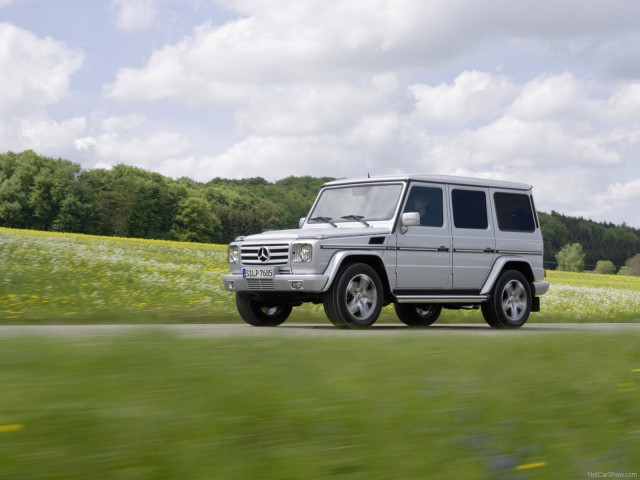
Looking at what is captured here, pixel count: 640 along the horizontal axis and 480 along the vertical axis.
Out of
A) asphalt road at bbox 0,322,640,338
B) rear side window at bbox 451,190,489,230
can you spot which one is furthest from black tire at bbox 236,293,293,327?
rear side window at bbox 451,190,489,230

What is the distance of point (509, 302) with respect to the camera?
13672 millimetres

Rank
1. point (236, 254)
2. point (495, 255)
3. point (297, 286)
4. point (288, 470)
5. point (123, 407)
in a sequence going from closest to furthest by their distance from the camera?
point (288, 470) → point (123, 407) → point (297, 286) → point (236, 254) → point (495, 255)

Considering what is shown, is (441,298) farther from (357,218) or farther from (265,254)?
(265,254)

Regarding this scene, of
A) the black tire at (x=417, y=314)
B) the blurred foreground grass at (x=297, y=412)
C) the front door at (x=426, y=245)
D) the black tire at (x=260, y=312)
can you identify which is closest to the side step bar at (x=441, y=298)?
the front door at (x=426, y=245)

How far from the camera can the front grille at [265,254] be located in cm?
1173

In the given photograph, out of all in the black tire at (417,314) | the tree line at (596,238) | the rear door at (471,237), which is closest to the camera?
the rear door at (471,237)

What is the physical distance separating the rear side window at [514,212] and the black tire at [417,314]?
2.07 metres

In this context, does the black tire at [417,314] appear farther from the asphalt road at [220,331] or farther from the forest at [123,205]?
the forest at [123,205]

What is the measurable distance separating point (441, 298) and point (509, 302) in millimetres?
1639

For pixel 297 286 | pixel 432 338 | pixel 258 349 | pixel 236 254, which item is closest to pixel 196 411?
pixel 258 349

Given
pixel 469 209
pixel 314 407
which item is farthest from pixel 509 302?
pixel 314 407

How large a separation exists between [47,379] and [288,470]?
4.97ft

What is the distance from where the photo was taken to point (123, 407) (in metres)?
4.00

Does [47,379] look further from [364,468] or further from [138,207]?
[138,207]
